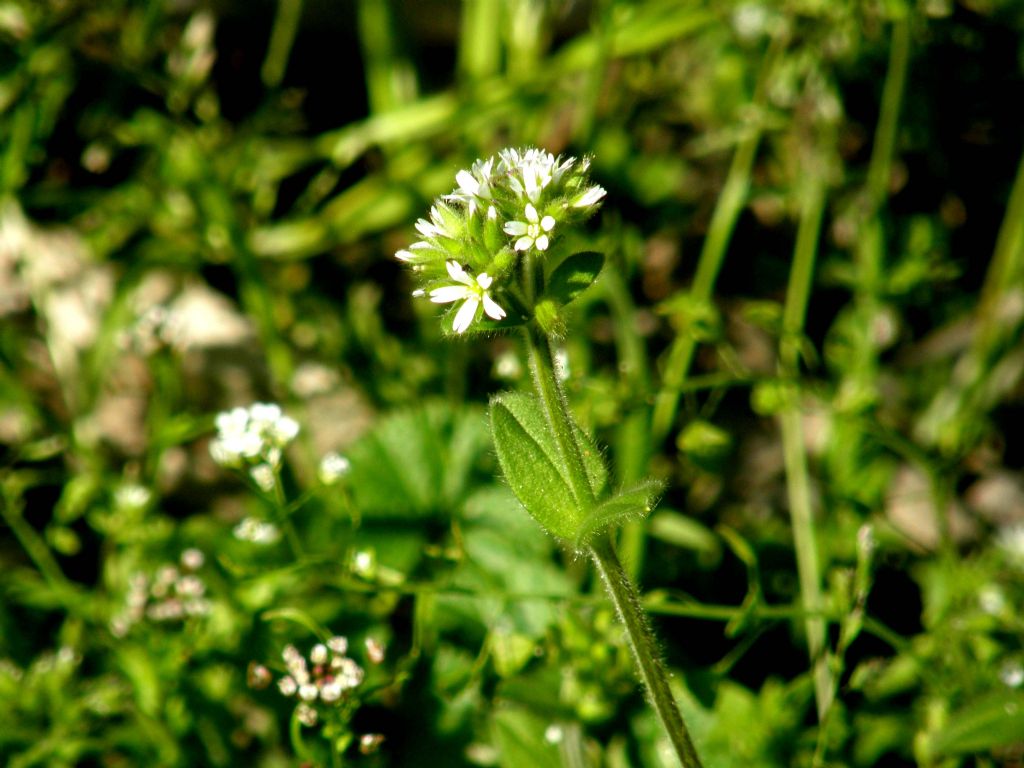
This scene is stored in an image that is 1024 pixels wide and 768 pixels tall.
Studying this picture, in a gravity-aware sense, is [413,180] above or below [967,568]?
above

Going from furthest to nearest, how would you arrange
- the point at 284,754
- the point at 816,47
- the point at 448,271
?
the point at 816,47
the point at 284,754
the point at 448,271

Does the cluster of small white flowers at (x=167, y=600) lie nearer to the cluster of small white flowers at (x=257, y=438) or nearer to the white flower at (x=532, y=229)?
the cluster of small white flowers at (x=257, y=438)

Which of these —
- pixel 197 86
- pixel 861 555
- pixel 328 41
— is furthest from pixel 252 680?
pixel 328 41

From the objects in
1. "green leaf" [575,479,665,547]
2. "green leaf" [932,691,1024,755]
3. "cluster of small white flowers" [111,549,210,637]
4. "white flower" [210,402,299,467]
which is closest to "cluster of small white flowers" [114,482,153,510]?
"cluster of small white flowers" [111,549,210,637]

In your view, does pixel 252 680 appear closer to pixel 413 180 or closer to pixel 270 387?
pixel 270 387

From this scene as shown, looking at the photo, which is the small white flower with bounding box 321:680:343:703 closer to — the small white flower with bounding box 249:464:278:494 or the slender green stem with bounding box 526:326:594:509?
the small white flower with bounding box 249:464:278:494

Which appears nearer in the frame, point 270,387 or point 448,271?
point 448,271

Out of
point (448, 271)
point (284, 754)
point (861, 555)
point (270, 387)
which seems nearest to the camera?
point (448, 271)

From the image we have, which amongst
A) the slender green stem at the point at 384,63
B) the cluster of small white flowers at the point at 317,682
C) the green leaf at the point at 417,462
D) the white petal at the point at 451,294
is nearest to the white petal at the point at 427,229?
the white petal at the point at 451,294
